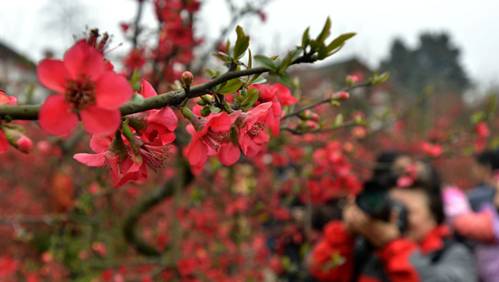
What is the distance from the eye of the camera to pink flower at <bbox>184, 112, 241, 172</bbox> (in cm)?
75

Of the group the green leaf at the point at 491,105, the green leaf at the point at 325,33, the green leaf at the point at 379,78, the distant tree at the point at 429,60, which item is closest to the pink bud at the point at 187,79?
the green leaf at the point at 325,33

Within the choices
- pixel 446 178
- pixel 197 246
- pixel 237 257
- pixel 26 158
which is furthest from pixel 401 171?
pixel 446 178

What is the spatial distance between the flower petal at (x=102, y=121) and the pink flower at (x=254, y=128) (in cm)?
22

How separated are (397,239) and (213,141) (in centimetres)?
192

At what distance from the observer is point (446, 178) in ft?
44.6

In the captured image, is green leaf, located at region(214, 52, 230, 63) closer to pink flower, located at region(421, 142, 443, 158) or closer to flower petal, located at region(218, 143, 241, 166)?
flower petal, located at region(218, 143, 241, 166)

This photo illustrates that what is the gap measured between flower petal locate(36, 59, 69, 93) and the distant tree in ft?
111

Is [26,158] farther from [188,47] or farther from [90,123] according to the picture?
[90,123]

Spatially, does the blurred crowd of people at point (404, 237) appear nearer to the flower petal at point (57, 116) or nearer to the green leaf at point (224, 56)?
the green leaf at point (224, 56)

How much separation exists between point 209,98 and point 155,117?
0.11 meters

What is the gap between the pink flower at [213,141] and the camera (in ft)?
2.47

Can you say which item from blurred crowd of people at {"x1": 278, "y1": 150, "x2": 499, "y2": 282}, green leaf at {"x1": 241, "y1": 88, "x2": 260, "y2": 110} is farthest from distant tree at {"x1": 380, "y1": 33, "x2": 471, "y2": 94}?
green leaf at {"x1": 241, "y1": 88, "x2": 260, "y2": 110}

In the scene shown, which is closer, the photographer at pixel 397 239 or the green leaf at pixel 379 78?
the green leaf at pixel 379 78

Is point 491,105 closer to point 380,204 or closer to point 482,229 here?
point 380,204
